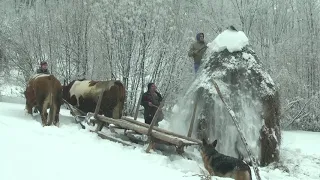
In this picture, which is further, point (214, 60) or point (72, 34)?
point (72, 34)

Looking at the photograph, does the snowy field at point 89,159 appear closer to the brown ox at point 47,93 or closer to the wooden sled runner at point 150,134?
the wooden sled runner at point 150,134

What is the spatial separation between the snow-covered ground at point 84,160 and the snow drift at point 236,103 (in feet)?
2.13

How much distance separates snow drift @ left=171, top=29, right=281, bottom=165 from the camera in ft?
26.4

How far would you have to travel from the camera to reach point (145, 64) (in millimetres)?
14508

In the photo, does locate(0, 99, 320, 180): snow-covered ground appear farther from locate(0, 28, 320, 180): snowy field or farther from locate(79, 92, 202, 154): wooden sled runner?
locate(79, 92, 202, 154): wooden sled runner

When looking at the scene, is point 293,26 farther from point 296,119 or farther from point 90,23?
point 90,23

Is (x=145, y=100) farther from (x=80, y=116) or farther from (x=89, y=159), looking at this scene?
(x=89, y=159)

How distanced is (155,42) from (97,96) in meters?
4.79

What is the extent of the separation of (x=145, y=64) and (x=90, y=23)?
3.13 m

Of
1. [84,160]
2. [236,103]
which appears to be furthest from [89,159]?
[236,103]

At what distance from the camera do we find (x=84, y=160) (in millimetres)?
5957

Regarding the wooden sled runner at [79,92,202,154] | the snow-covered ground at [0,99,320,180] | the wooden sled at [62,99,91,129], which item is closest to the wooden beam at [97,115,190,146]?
the wooden sled runner at [79,92,202,154]

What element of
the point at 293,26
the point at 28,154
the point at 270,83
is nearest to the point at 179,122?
the point at 270,83

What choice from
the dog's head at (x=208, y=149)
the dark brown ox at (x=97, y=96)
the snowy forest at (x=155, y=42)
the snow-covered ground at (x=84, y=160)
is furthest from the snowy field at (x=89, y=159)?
the snowy forest at (x=155, y=42)
